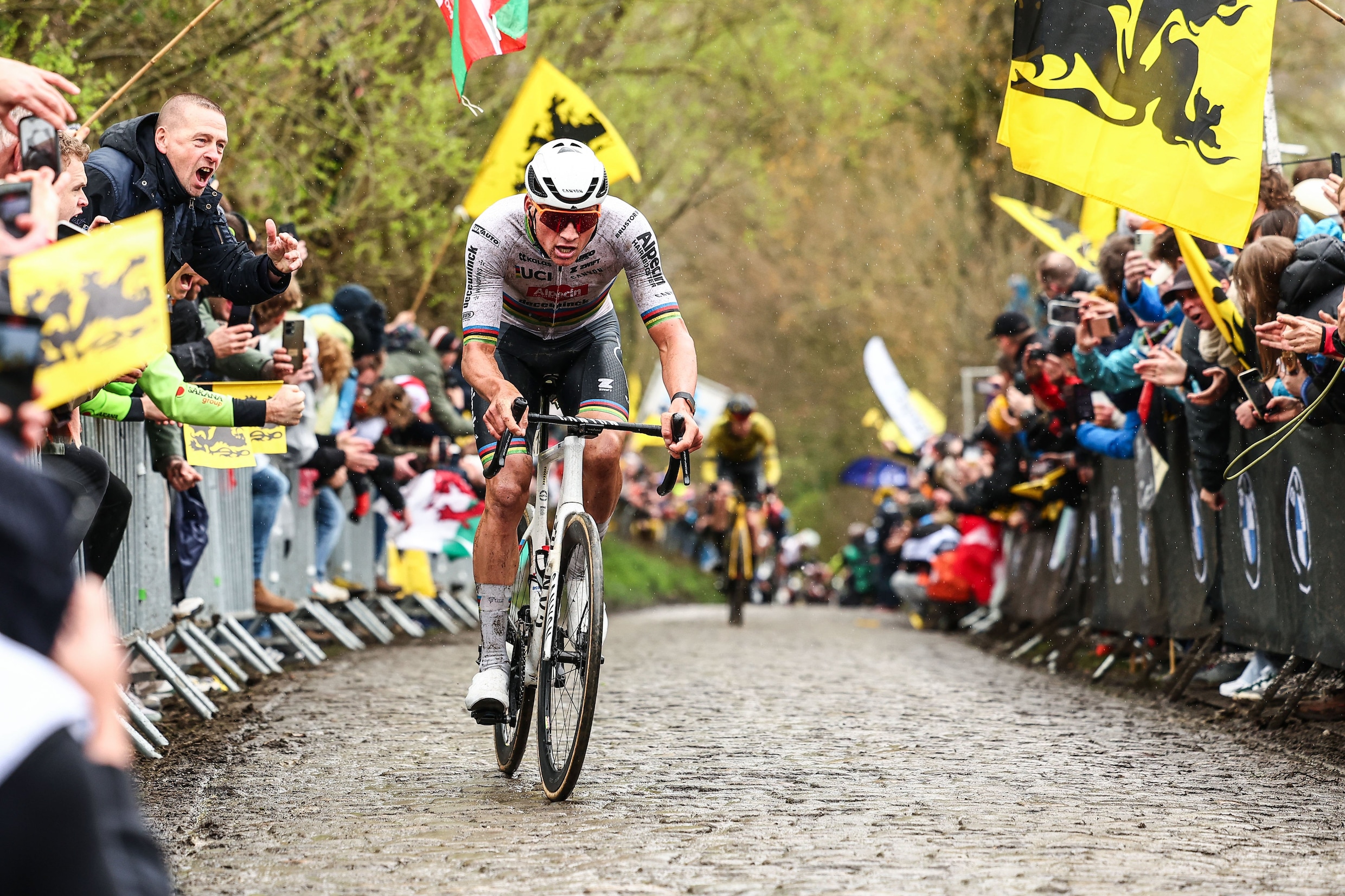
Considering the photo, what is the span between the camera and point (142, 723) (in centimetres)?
677

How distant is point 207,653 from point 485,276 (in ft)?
12.2

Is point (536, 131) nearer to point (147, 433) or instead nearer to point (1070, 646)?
point (1070, 646)

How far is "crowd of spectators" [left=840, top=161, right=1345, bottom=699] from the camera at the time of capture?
718 centimetres

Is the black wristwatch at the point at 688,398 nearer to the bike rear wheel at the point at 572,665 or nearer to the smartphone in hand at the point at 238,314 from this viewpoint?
the bike rear wheel at the point at 572,665

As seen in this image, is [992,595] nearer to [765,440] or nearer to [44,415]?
[765,440]

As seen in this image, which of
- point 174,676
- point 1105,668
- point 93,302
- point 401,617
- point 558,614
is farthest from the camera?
point 401,617

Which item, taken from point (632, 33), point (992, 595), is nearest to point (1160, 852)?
point (992, 595)

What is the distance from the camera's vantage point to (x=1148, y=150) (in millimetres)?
8391

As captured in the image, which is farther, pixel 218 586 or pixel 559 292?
pixel 218 586

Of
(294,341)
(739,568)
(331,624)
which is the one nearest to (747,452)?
(739,568)

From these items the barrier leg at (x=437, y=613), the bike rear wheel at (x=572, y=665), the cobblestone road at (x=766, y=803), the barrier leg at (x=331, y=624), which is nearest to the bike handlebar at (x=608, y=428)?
the bike rear wheel at (x=572, y=665)

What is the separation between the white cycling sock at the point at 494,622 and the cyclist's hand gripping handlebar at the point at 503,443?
0.48 metres

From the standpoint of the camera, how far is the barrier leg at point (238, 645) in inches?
388

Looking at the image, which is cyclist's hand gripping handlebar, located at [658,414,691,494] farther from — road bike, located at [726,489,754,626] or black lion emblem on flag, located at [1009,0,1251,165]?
road bike, located at [726,489,754,626]
